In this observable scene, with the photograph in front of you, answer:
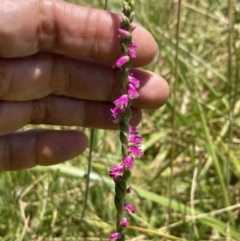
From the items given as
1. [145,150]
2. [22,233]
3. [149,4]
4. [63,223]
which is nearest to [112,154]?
[145,150]

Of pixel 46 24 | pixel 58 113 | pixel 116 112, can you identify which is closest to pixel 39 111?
pixel 58 113

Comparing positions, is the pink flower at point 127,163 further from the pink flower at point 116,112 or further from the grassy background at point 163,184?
the grassy background at point 163,184

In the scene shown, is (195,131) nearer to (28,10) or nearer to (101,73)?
(101,73)

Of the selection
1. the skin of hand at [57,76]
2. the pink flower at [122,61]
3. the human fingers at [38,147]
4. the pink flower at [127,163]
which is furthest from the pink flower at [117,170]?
the human fingers at [38,147]

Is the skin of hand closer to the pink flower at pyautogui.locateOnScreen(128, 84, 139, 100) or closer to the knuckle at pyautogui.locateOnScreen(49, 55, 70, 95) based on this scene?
the knuckle at pyautogui.locateOnScreen(49, 55, 70, 95)

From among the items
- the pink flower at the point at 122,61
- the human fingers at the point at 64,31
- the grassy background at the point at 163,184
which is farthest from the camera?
the grassy background at the point at 163,184

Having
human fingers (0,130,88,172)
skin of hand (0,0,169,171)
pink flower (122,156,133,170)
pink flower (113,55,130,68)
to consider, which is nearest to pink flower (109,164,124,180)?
pink flower (122,156,133,170)
